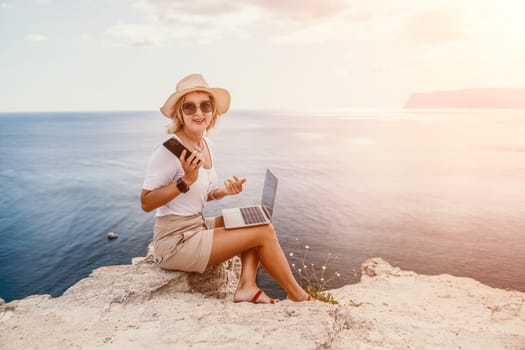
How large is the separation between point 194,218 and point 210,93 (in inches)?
67.9

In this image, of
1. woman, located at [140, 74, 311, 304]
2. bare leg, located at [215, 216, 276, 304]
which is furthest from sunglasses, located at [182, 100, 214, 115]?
bare leg, located at [215, 216, 276, 304]

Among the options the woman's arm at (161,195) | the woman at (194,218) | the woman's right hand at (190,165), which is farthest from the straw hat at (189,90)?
the woman's arm at (161,195)

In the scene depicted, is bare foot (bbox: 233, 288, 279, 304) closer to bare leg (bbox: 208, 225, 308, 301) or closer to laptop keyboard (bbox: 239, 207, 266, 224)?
bare leg (bbox: 208, 225, 308, 301)

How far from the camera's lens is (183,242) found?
197 inches

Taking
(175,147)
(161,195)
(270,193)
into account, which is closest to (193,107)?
(175,147)

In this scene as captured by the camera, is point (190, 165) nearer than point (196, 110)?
Yes

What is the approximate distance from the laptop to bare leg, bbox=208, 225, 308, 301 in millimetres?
76

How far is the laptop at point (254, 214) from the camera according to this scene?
4926 mm

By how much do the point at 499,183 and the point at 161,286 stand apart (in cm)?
4477

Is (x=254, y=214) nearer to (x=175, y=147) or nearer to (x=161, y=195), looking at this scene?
(x=161, y=195)

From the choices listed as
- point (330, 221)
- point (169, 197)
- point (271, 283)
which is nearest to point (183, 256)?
point (169, 197)

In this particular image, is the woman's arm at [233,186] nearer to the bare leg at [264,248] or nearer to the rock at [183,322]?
the bare leg at [264,248]

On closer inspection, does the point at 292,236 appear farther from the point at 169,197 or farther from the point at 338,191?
the point at 169,197

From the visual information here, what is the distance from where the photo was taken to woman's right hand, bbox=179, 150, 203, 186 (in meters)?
4.46
